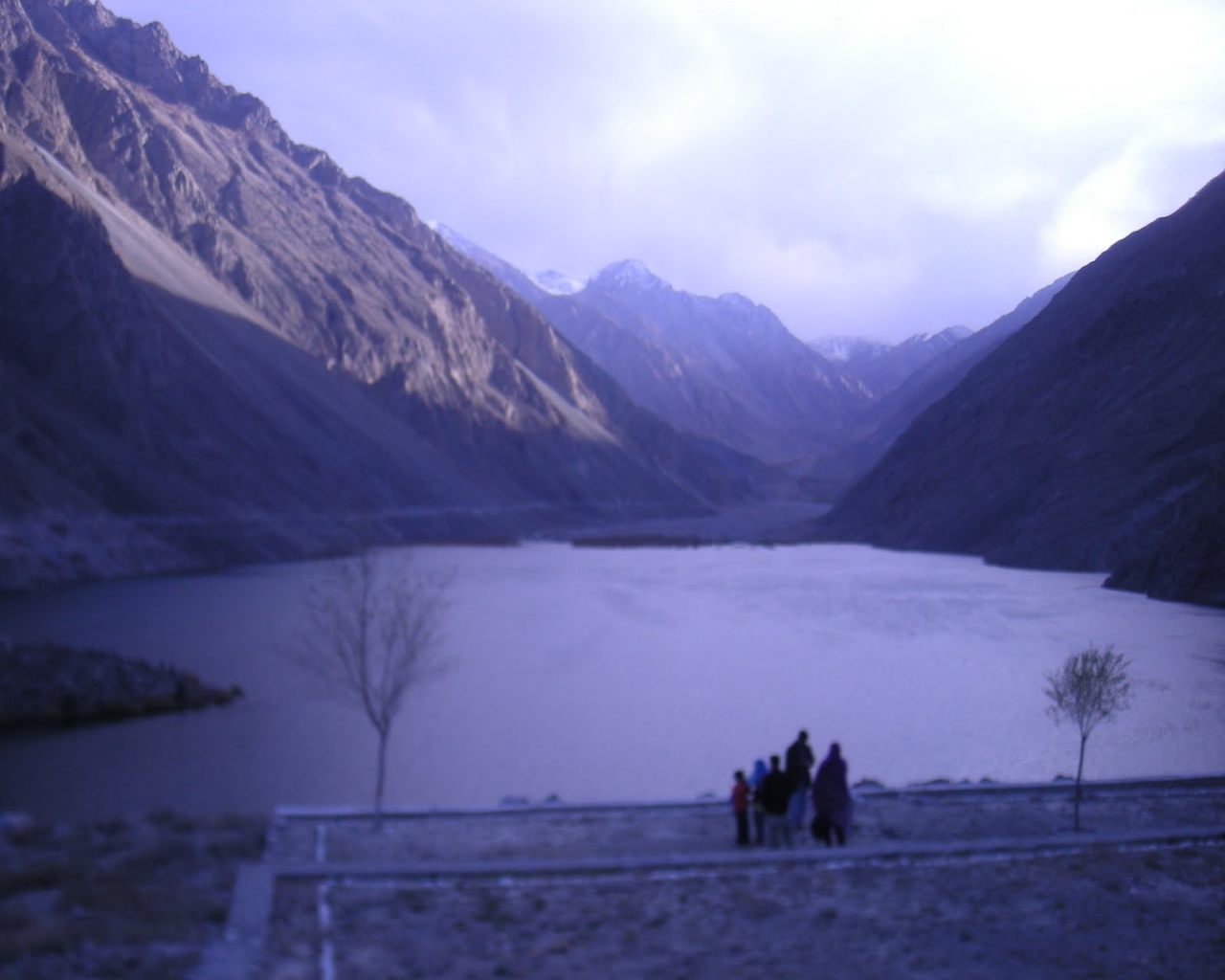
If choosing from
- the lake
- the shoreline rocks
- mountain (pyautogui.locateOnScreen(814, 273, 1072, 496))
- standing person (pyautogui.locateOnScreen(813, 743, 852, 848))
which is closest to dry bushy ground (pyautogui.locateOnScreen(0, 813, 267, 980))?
the lake

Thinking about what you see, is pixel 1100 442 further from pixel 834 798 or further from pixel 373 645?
pixel 834 798

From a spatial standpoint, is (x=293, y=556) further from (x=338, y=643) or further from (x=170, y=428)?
(x=338, y=643)

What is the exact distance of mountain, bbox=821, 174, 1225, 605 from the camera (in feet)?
150

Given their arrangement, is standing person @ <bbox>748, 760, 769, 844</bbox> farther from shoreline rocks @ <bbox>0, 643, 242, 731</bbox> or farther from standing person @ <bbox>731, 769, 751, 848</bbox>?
shoreline rocks @ <bbox>0, 643, 242, 731</bbox>

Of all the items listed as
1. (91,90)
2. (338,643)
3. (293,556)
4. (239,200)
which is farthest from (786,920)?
(239,200)

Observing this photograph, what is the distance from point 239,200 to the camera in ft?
287

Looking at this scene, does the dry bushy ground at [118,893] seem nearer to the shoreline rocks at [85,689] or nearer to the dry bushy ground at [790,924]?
the dry bushy ground at [790,924]

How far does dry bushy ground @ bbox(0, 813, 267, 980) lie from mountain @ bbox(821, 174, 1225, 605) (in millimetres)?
35296

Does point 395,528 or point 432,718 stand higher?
point 395,528

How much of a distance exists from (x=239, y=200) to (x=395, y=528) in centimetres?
3508

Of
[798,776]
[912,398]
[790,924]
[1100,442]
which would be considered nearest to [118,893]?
[790,924]

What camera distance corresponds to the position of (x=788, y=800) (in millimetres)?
11805

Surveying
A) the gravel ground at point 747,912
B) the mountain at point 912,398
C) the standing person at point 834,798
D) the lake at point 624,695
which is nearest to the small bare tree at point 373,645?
the lake at point 624,695

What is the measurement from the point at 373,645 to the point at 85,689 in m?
5.82
